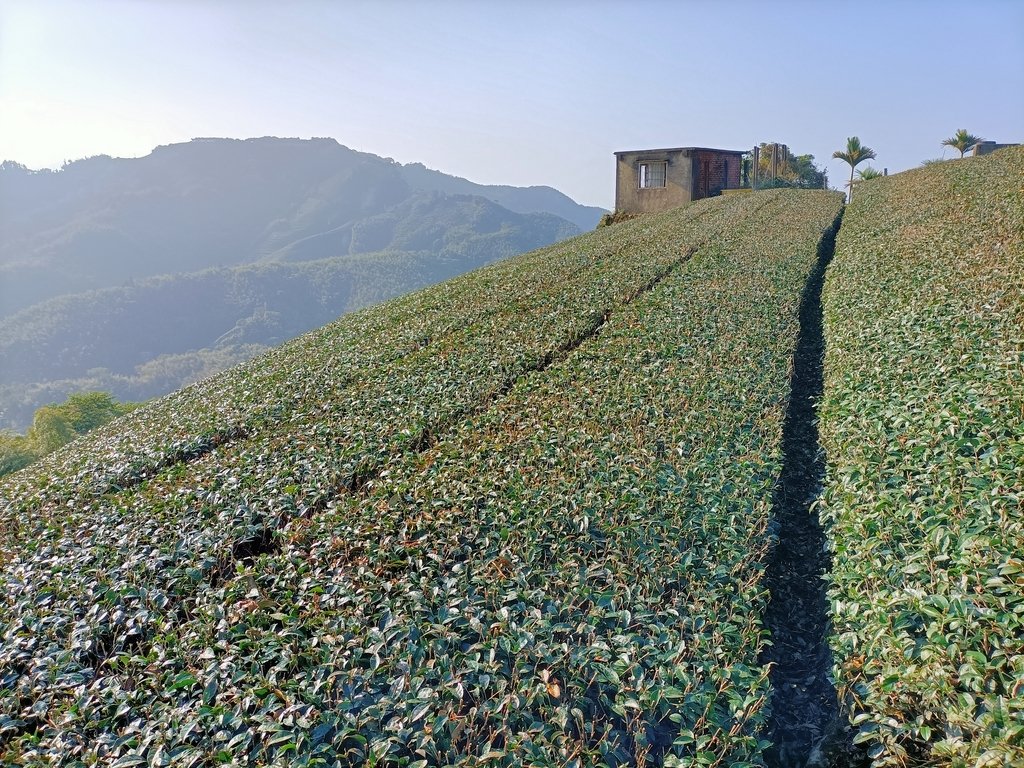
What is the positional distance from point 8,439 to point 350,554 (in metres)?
28.3

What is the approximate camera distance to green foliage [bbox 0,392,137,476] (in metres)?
23.8

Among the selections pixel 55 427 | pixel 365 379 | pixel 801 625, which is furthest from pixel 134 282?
pixel 801 625

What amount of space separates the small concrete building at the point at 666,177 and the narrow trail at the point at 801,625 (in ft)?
110

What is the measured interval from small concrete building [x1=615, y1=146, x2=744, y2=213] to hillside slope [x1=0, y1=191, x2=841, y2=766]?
32458 mm

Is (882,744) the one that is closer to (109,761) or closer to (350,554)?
(350,554)

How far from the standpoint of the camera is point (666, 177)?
40.5 meters

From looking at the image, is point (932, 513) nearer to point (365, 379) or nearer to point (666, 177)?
point (365, 379)

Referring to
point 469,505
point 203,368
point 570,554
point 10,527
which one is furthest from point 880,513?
point 203,368

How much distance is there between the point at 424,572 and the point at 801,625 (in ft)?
10.1

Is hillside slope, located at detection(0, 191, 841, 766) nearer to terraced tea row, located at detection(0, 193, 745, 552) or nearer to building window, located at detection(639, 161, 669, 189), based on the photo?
terraced tea row, located at detection(0, 193, 745, 552)

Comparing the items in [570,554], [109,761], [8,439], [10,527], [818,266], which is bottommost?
[8,439]

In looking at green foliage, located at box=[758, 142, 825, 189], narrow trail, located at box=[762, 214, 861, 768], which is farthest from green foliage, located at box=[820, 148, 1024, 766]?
green foliage, located at box=[758, 142, 825, 189]

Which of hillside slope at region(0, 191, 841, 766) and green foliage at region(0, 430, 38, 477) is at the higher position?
hillside slope at region(0, 191, 841, 766)

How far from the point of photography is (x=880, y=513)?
4820mm
